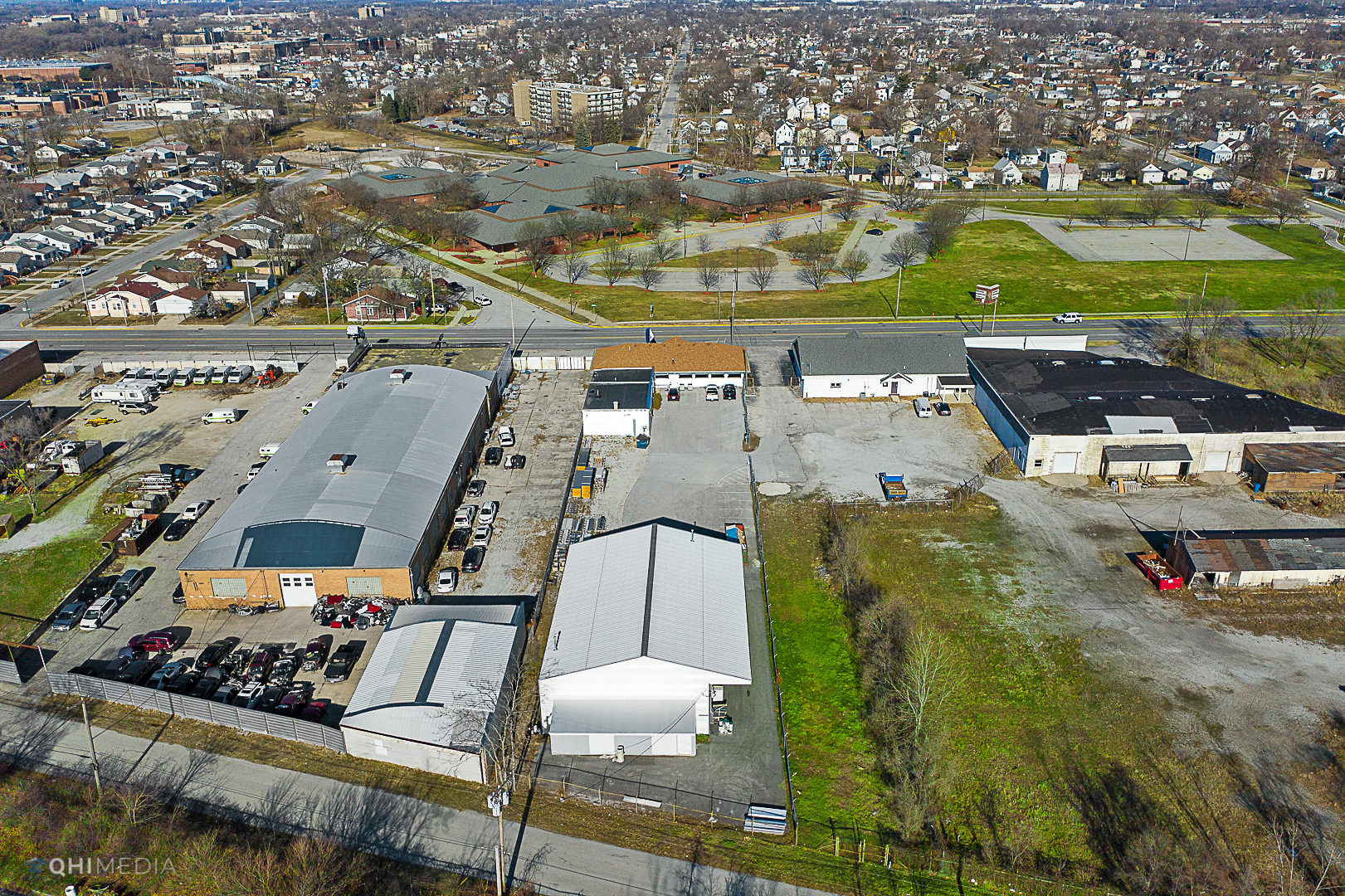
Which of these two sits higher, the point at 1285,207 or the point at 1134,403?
the point at 1285,207

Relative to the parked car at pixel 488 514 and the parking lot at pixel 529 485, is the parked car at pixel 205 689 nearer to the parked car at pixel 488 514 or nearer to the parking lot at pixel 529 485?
the parking lot at pixel 529 485

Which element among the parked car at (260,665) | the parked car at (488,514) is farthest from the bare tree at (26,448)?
the parked car at (488,514)

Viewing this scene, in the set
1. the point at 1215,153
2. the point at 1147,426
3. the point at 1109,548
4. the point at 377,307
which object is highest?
the point at 1215,153

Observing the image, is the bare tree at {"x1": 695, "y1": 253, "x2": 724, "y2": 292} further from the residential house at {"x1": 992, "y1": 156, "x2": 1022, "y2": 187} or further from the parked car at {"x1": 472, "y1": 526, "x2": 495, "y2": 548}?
the residential house at {"x1": 992, "y1": 156, "x2": 1022, "y2": 187}

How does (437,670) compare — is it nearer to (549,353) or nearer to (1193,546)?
(1193,546)

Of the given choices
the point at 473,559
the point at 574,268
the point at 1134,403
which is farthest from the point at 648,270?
the point at 473,559

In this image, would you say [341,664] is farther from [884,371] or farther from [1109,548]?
[884,371]

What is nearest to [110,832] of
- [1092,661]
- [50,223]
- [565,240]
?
[1092,661]
